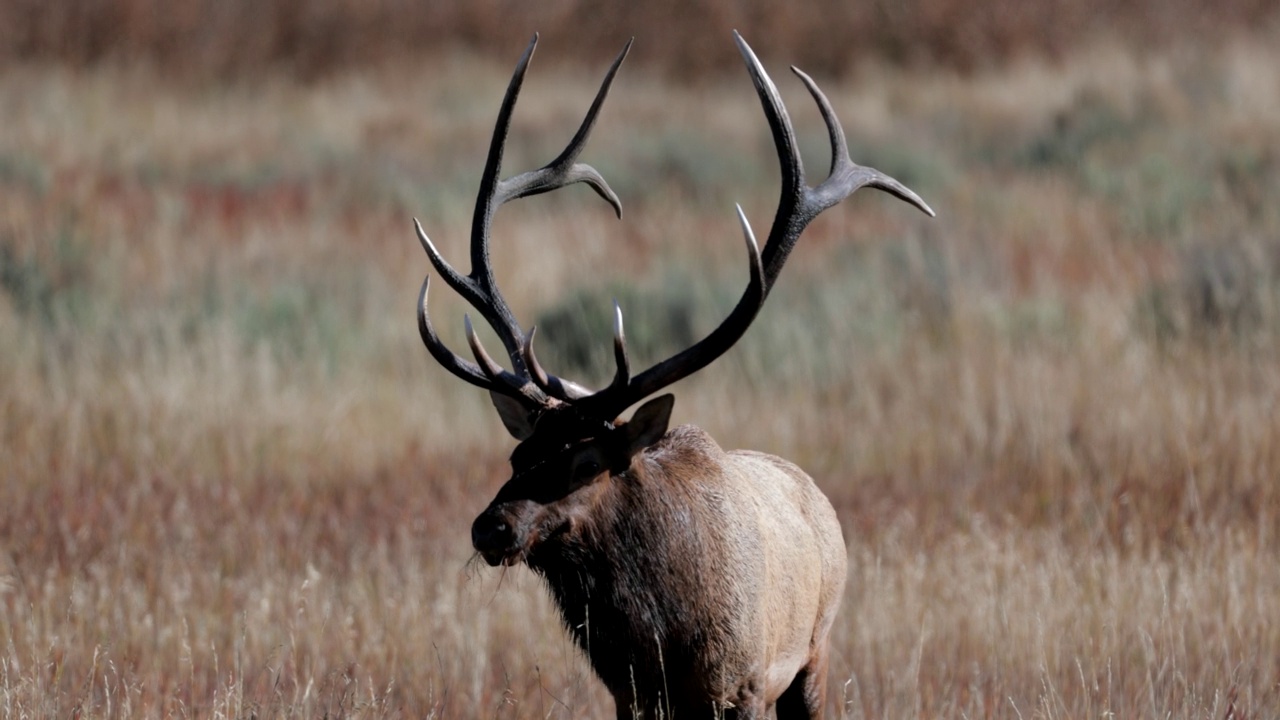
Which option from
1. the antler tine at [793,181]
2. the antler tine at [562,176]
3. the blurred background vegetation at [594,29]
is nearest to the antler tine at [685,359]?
the antler tine at [793,181]

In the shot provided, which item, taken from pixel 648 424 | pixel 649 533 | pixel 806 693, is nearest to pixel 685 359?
pixel 648 424

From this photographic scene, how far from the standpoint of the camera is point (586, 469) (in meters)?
4.37

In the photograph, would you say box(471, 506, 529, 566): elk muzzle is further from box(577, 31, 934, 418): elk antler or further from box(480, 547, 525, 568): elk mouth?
box(577, 31, 934, 418): elk antler

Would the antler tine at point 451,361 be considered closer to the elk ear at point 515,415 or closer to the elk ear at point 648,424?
the elk ear at point 515,415

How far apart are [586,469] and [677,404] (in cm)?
547

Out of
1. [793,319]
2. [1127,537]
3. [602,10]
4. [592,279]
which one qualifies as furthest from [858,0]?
[1127,537]

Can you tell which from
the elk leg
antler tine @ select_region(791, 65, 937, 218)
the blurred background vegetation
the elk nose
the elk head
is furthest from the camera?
the blurred background vegetation

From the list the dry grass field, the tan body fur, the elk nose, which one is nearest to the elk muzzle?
the elk nose

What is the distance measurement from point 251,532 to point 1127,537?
3.96m

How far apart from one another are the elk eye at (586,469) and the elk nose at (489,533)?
0.28m

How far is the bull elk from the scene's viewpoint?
14.2ft

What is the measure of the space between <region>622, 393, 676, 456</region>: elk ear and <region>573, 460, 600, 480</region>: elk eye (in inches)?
4.1

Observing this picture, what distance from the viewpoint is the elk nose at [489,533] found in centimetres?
414

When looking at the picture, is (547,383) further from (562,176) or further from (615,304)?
(562,176)
